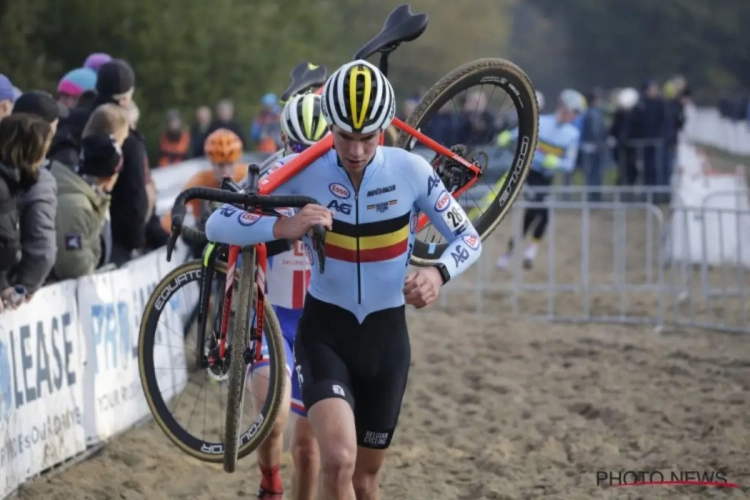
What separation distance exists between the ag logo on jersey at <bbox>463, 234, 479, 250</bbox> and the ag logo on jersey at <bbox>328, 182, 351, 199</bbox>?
1.88 feet

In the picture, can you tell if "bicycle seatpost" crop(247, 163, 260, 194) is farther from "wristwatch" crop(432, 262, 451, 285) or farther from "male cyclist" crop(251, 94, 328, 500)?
"male cyclist" crop(251, 94, 328, 500)

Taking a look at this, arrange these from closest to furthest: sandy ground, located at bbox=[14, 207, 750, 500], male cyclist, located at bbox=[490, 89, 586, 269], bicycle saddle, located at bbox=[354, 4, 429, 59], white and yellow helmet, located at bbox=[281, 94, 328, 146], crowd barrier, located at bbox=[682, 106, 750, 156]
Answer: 1. bicycle saddle, located at bbox=[354, 4, 429, 59]
2. white and yellow helmet, located at bbox=[281, 94, 328, 146]
3. sandy ground, located at bbox=[14, 207, 750, 500]
4. male cyclist, located at bbox=[490, 89, 586, 269]
5. crowd barrier, located at bbox=[682, 106, 750, 156]

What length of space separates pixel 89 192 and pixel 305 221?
10.1ft

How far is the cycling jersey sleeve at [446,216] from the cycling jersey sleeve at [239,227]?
1.99 feet

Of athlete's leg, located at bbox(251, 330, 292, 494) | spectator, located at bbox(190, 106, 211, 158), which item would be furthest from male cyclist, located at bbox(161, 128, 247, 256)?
spectator, located at bbox(190, 106, 211, 158)

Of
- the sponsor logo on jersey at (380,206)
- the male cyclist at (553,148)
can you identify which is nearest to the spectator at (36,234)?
the sponsor logo on jersey at (380,206)

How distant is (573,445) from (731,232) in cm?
782

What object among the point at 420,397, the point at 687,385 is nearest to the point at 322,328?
the point at 420,397

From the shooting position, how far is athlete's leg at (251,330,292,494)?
6.60 meters

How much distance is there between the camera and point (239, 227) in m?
5.66

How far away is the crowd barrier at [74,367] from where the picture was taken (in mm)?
7277

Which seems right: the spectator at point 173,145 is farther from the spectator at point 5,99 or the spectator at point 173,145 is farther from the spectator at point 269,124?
the spectator at point 5,99

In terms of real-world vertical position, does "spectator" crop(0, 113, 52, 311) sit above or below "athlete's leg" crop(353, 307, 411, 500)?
above

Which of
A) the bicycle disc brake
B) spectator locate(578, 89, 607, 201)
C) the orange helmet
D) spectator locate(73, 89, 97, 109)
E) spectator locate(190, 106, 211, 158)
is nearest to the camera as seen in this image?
the bicycle disc brake
